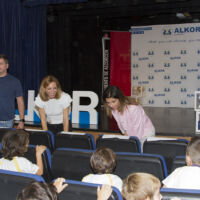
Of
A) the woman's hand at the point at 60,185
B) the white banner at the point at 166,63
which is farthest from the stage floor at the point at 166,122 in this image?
the woman's hand at the point at 60,185

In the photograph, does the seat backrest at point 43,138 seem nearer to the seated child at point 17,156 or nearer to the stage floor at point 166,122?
the seated child at point 17,156

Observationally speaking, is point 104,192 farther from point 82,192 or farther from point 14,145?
point 14,145

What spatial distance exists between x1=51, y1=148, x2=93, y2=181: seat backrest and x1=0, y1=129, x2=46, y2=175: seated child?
0.13 meters

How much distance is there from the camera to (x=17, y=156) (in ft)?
7.37

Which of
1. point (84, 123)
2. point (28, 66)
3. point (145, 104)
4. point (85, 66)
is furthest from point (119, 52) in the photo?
point (84, 123)

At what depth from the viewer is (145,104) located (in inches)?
402

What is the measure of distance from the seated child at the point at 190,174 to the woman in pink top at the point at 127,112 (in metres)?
1.32

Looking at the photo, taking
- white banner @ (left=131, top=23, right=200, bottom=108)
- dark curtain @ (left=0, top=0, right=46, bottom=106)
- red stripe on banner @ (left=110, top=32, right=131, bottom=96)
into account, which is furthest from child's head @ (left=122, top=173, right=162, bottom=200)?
red stripe on banner @ (left=110, top=32, right=131, bottom=96)

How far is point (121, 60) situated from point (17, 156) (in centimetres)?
839

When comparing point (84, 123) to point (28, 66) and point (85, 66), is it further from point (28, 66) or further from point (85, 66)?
point (85, 66)

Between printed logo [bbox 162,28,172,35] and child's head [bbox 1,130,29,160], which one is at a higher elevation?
printed logo [bbox 162,28,172,35]

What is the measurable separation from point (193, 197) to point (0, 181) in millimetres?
1045

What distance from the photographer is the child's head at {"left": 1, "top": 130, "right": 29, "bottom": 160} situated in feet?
7.34

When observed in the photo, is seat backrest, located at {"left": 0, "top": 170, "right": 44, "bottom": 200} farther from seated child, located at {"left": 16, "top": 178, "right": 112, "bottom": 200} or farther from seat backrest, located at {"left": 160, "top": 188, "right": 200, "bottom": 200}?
seat backrest, located at {"left": 160, "top": 188, "right": 200, "bottom": 200}
